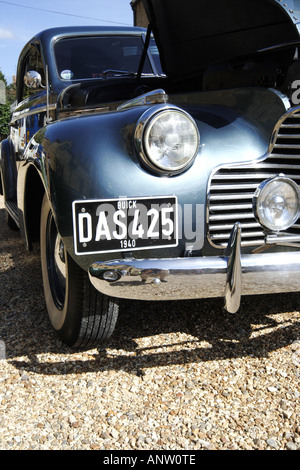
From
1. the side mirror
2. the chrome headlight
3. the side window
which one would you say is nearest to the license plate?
the chrome headlight

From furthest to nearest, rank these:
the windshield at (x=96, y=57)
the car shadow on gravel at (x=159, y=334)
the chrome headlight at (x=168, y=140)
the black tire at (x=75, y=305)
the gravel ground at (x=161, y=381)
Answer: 1. the windshield at (x=96, y=57)
2. the car shadow on gravel at (x=159, y=334)
3. the black tire at (x=75, y=305)
4. the chrome headlight at (x=168, y=140)
5. the gravel ground at (x=161, y=381)

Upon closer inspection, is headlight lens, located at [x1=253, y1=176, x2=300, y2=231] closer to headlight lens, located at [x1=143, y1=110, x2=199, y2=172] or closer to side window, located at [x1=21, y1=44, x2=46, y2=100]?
headlight lens, located at [x1=143, y1=110, x2=199, y2=172]

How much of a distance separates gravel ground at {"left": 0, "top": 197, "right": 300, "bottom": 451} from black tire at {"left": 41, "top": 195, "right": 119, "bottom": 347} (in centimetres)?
11

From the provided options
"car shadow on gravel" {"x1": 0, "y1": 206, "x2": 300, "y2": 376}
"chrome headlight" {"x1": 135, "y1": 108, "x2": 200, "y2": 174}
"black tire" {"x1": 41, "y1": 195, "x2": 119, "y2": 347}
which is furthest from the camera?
"car shadow on gravel" {"x1": 0, "y1": 206, "x2": 300, "y2": 376}

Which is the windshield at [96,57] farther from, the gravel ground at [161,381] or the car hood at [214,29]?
the gravel ground at [161,381]

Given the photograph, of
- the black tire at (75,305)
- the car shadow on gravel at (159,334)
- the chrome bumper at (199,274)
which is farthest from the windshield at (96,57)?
the chrome bumper at (199,274)

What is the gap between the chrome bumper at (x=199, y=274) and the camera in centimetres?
164

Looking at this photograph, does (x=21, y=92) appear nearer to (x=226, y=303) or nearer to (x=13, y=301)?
(x=13, y=301)

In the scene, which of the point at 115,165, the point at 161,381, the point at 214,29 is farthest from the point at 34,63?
the point at 161,381

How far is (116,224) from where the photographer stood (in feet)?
5.53

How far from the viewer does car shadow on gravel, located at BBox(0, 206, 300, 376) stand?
6.83ft

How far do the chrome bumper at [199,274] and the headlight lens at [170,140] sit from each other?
351mm

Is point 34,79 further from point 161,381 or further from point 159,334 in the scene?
point 161,381

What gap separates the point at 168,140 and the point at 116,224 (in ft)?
1.24
